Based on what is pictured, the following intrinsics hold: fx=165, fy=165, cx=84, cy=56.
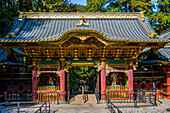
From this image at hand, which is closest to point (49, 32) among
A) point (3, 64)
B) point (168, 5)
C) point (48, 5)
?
point (3, 64)

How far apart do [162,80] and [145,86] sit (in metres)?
1.88

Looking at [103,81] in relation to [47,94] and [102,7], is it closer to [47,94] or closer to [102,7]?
[47,94]

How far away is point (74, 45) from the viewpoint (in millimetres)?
13719

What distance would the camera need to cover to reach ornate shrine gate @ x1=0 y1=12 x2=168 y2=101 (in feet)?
43.4

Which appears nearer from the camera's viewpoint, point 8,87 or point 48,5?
point 8,87

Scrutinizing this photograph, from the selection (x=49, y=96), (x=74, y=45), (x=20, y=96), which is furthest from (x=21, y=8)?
(x=49, y=96)

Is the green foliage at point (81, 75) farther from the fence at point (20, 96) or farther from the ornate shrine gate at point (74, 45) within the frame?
the fence at point (20, 96)

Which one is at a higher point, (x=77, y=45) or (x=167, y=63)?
(x=77, y=45)

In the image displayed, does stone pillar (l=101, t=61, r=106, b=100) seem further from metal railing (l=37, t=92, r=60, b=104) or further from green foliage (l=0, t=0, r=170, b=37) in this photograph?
green foliage (l=0, t=0, r=170, b=37)

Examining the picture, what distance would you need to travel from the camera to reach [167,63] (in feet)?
50.8

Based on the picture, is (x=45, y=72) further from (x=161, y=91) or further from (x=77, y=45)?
(x=161, y=91)

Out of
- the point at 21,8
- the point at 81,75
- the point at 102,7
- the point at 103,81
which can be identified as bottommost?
the point at 103,81

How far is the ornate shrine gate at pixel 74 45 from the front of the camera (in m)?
13.2

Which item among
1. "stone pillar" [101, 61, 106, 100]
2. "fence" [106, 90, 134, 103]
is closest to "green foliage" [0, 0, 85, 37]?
"stone pillar" [101, 61, 106, 100]
